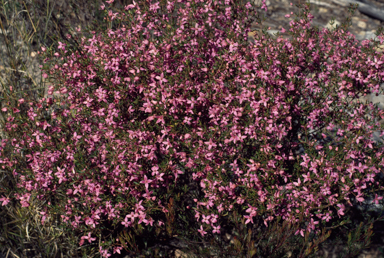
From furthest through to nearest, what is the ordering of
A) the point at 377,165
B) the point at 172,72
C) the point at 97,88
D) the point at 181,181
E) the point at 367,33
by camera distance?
the point at 367,33
the point at 181,181
the point at 97,88
the point at 172,72
the point at 377,165

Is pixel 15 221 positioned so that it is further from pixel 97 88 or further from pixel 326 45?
pixel 326 45

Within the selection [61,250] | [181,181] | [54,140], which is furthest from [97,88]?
[61,250]

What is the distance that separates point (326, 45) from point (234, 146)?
66.9 inches

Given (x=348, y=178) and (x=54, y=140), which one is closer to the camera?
(x=348, y=178)

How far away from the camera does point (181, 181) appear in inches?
191

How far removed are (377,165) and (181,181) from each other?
2.29 m

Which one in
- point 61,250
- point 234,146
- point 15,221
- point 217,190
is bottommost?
point 61,250

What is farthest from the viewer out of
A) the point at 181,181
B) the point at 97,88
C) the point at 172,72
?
the point at 181,181

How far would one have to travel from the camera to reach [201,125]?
3889 mm

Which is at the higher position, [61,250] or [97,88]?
[97,88]

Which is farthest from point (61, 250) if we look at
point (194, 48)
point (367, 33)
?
point (367, 33)

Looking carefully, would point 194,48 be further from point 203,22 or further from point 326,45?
point 326,45

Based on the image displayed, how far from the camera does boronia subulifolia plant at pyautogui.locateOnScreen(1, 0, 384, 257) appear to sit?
3795mm

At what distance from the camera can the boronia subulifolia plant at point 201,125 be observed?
12.5 ft
